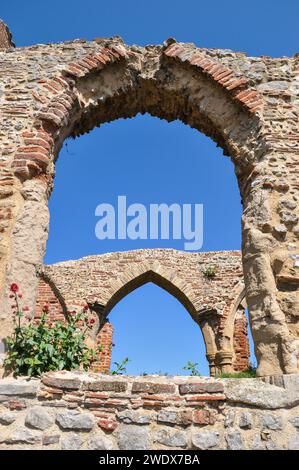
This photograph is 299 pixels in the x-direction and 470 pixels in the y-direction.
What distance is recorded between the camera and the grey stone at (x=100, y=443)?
106 inches

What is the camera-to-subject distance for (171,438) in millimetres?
2742

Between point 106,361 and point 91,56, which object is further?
point 106,361

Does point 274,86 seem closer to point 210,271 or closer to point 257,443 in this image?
point 257,443

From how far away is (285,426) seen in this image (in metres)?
2.77

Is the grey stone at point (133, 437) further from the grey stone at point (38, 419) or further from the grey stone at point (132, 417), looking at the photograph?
the grey stone at point (38, 419)

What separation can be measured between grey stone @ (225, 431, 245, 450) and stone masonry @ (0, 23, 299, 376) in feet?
1.86

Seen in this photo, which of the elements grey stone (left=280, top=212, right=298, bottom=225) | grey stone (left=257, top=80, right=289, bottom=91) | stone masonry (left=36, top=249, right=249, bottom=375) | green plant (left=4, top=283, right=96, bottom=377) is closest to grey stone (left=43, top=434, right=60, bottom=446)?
green plant (left=4, top=283, right=96, bottom=377)

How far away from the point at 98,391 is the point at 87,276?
9553mm

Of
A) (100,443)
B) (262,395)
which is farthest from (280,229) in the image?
(100,443)

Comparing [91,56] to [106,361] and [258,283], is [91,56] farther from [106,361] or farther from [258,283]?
[106,361]

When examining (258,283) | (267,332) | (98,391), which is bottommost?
(98,391)

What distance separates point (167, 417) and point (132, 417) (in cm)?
25

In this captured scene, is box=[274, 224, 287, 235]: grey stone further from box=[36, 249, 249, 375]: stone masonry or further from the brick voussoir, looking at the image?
box=[36, 249, 249, 375]: stone masonry
